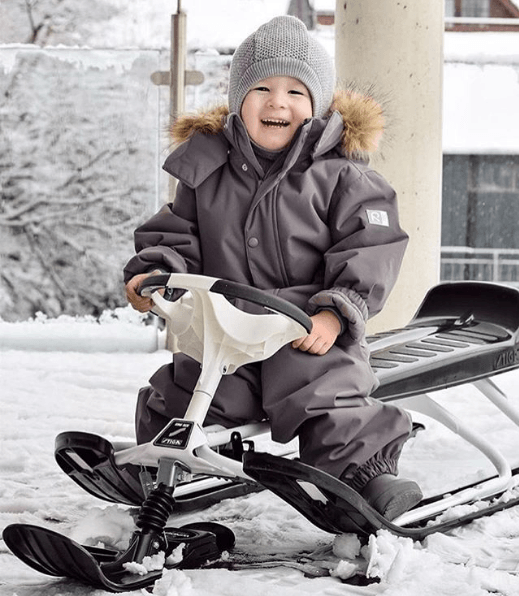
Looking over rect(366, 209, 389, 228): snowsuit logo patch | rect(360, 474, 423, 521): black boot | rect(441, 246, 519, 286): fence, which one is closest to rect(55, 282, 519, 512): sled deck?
rect(360, 474, 423, 521): black boot

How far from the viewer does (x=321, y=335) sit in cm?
178

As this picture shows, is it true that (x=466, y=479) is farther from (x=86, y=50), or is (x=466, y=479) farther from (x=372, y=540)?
(x=86, y=50)

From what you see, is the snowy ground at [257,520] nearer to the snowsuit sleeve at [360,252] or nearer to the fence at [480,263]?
the snowsuit sleeve at [360,252]

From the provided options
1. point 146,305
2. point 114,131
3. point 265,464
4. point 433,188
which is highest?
point 114,131

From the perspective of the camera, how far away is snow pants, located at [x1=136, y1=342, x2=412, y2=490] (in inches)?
70.2

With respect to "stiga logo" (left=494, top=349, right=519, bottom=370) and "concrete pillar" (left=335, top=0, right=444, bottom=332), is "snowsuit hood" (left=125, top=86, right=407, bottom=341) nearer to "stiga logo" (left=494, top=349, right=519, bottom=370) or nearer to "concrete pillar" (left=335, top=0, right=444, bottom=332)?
"stiga logo" (left=494, top=349, right=519, bottom=370)

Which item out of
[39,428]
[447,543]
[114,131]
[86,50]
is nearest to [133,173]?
[114,131]

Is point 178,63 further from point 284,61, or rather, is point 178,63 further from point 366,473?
point 366,473

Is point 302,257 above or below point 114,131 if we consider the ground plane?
below

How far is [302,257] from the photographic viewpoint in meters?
1.95

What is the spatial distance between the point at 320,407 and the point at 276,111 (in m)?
0.59

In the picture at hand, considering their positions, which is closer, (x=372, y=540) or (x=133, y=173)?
(x=372, y=540)

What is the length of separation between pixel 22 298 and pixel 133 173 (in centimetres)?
92

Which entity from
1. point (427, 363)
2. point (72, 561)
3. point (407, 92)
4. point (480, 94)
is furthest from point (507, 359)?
point (480, 94)
